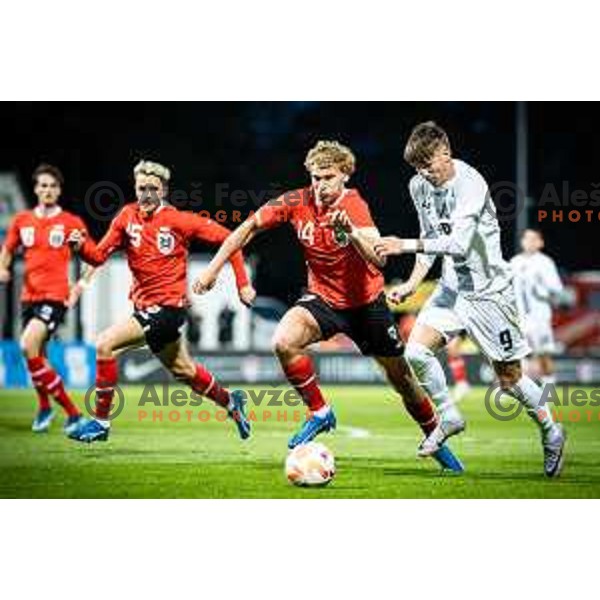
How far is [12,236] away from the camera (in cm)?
977

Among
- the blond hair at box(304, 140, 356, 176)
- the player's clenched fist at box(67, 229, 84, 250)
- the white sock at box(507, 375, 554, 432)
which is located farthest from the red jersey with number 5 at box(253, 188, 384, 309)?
the player's clenched fist at box(67, 229, 84, 250)

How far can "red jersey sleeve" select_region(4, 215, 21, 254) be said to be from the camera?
9.76 metres

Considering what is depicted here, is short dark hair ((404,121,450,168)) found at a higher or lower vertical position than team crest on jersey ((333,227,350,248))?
higher

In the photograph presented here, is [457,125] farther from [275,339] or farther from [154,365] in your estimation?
[154,365]

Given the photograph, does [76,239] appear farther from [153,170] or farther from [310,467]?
[310,467]

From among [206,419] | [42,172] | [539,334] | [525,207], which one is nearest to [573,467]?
[525,207]

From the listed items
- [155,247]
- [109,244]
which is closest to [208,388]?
[155,247]

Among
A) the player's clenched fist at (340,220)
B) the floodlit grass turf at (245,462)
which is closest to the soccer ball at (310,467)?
the floodlit grass turf at (245,462)

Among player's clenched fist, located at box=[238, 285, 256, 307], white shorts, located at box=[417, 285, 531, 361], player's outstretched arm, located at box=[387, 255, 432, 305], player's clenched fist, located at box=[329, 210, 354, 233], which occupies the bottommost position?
white shorts, located at box=[417, 285, 531, 361]

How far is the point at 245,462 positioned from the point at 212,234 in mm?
1348

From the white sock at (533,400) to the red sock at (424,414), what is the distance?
18.0 inches

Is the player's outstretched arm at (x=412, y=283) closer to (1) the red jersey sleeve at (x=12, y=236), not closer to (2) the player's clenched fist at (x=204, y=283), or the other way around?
(2) the player's clenched fist at (x=204, y=283)

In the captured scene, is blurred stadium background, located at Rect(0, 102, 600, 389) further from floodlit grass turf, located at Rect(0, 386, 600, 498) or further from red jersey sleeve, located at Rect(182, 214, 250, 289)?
floodlit grass turf, located at Rect(0, 386, 600, 498)

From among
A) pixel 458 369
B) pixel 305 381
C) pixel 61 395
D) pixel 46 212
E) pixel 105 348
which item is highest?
pixel 46 212
